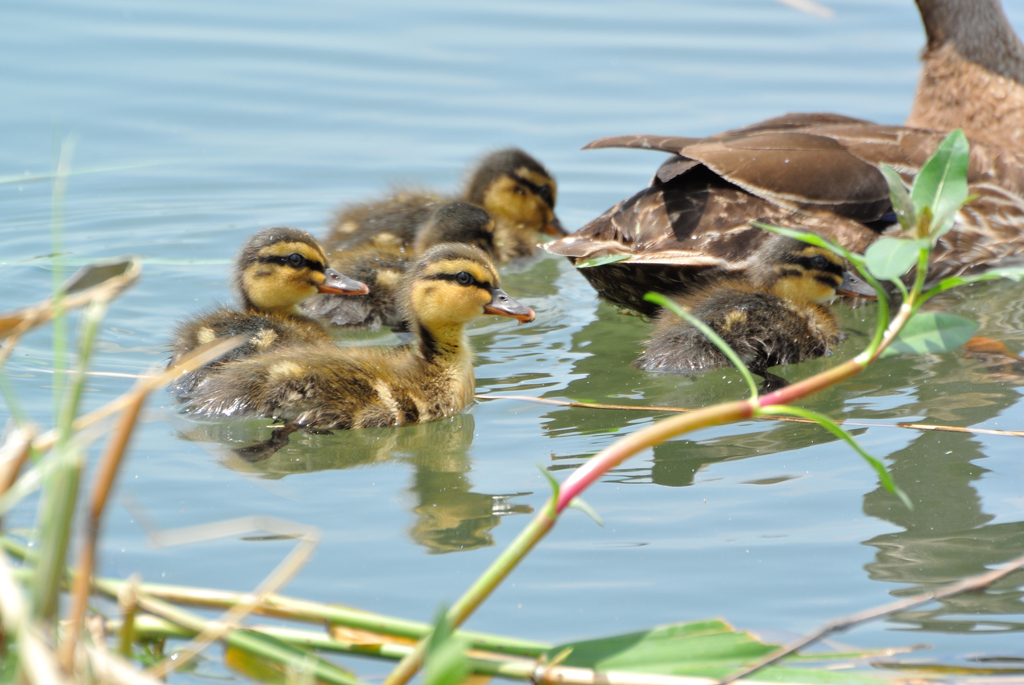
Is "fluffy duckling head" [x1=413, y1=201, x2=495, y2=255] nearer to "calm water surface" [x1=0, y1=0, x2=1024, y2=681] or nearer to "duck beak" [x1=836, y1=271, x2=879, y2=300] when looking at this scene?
"calm water surface" [x1=0, y1=0, x2=1024, y2=681]

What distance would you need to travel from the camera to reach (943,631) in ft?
6.91

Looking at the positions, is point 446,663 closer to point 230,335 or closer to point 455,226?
point 230,335

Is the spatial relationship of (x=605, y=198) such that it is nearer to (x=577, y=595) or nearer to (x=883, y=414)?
(x=883, y=414)

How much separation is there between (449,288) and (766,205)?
1.09m

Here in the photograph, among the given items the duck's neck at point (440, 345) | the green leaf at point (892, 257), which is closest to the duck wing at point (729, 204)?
the duck's neck at point (440, 345)

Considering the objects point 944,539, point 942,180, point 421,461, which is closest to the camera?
point 942,180

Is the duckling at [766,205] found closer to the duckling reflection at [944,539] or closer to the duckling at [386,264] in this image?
the duckling at [386,264]

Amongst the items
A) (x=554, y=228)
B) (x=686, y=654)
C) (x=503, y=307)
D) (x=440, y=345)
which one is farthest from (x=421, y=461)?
(x=554, y=228)

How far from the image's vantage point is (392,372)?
3.13m

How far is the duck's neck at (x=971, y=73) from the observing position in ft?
15.1

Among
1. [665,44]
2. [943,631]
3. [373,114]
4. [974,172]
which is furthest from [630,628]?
[665,44]

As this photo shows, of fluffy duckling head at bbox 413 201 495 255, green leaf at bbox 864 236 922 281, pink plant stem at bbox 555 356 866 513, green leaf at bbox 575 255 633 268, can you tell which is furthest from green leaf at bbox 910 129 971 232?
fluffy duckling head at bbox 413 201 495 255

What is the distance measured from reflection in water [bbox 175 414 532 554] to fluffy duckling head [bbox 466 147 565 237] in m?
1.72

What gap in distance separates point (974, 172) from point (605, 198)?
1.61m
